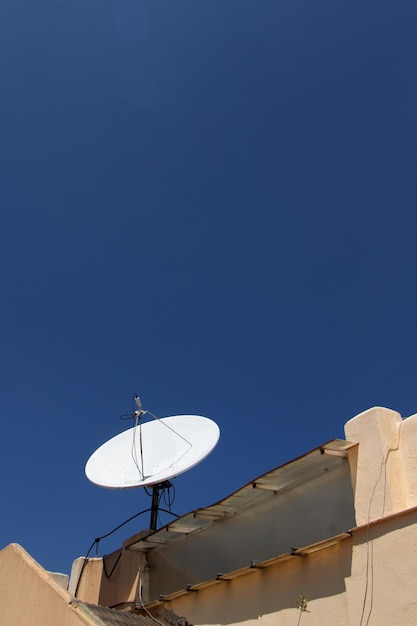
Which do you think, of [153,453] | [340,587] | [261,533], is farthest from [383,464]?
[153,453]

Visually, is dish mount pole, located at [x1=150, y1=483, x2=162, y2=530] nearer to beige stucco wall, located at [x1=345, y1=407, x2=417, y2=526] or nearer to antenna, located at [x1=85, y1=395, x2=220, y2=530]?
antenna, located at [x1=85, y1=395, x2=220, y2=530]

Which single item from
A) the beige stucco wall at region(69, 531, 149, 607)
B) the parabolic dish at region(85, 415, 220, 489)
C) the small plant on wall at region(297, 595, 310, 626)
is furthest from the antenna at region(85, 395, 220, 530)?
the small plant on wall at region(297, 595, 310, 626)

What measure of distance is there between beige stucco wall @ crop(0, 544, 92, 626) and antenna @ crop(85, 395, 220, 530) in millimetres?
4708

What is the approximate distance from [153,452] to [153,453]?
35 millimetres

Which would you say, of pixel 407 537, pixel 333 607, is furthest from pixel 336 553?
pixel 407 537

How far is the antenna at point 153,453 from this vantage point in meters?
13.2

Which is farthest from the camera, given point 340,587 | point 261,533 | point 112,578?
point 112,578

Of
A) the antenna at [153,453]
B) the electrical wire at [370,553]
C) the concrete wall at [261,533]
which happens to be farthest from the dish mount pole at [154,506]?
the electrical wire at [370,553]

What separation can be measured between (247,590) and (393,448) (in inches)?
131

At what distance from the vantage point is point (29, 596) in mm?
7941

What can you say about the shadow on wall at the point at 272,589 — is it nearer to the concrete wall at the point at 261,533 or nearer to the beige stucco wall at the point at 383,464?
the beige stucco wall at the point at 383,464

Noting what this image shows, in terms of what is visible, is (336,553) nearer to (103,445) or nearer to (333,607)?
(333,607)

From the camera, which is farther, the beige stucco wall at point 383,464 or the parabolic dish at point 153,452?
the parabolic dish at point 153,452

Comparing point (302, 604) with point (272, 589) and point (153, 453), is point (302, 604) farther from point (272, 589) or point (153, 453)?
point (153, 453)
